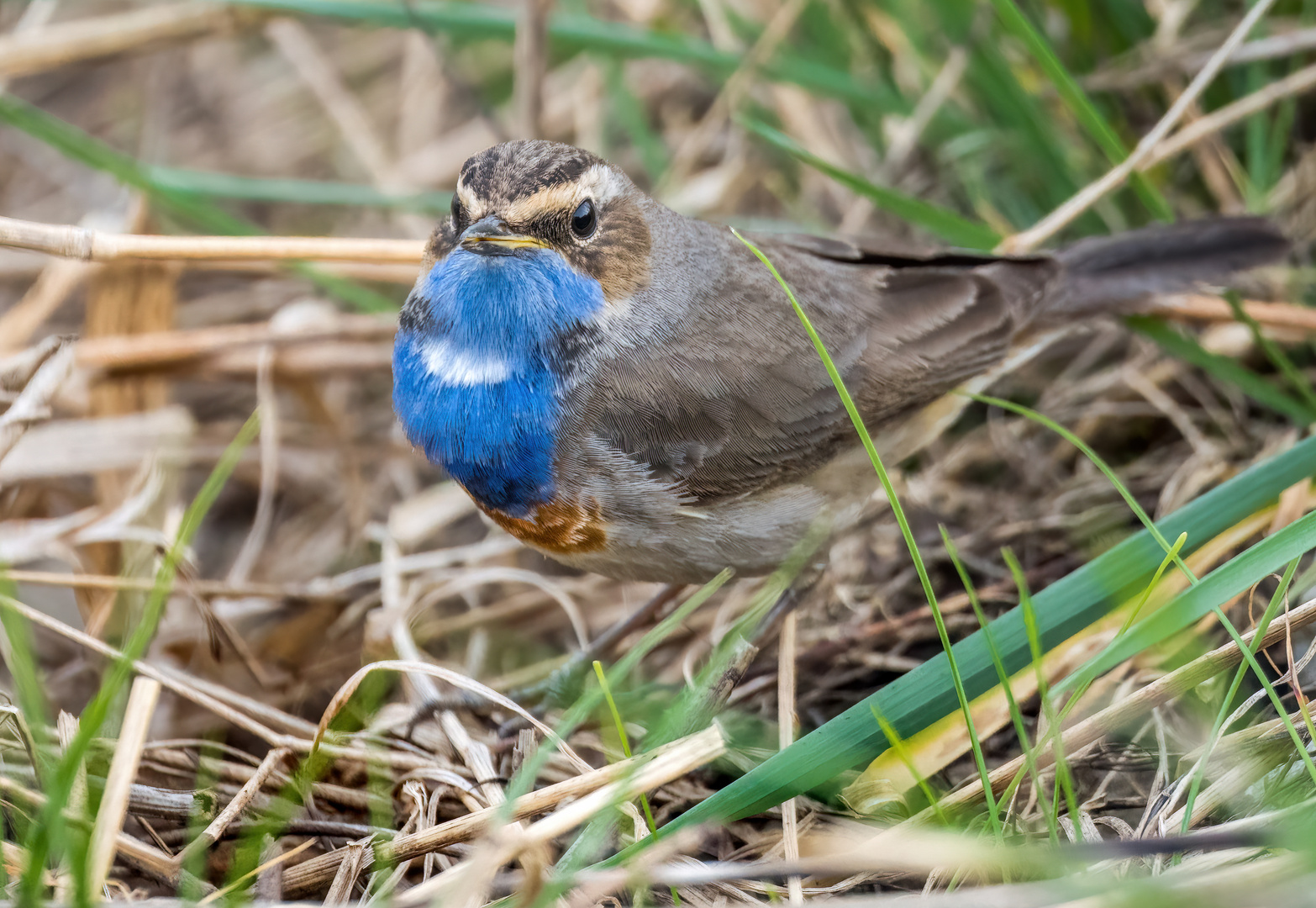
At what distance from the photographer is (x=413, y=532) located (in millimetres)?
4910

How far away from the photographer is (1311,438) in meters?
3.30

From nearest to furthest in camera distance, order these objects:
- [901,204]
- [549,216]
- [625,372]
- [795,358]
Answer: [549,216], [625,372], [795,358], [901,204]

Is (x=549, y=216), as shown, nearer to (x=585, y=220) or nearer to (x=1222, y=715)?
(x=585, y=220)

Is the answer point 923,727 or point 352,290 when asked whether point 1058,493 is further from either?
point 352,290

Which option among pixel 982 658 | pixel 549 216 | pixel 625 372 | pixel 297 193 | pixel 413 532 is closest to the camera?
pixel 982 658

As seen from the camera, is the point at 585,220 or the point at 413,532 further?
the point at 413,532

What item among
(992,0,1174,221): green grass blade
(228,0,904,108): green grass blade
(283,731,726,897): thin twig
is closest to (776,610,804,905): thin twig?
(283,731,726,897): thin twig

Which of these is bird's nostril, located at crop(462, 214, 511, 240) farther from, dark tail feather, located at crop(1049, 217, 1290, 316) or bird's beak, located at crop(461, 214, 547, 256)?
dark tail feather, located at crop(1049, 217, 1290, 316)

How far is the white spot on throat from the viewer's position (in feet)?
11.4

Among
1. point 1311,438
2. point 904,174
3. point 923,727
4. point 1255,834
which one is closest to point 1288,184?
point 904,174

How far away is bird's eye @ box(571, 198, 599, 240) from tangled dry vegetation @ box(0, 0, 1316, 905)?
2.83 feet

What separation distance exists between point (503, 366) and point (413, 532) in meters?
1.65

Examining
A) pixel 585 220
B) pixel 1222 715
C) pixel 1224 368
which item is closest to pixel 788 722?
pixel 1222 715

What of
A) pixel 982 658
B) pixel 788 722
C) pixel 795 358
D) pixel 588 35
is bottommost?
pixel 788 722
